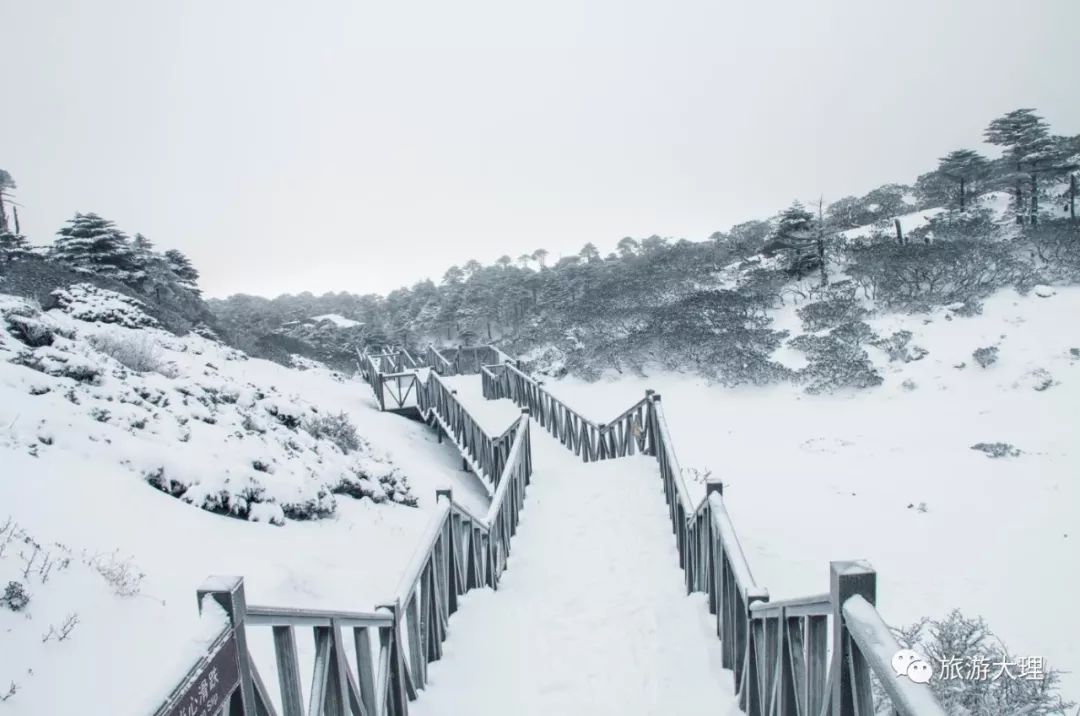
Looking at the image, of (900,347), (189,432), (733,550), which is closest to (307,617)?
(733,550)

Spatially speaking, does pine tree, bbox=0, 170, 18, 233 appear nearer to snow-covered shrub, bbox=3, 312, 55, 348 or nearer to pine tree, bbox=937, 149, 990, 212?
snow-covered shrub, bbox=3, 312, 55, 348

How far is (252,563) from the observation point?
4711 mm

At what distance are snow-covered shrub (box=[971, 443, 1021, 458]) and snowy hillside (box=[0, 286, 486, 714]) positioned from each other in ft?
33.6

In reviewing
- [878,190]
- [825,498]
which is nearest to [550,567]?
[825,498]

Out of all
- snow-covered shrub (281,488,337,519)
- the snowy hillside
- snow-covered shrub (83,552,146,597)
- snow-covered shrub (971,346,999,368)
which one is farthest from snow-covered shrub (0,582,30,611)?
snow-covered shrub (971,346,999,368)

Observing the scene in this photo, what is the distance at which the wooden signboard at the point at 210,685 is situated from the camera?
1.40 metres

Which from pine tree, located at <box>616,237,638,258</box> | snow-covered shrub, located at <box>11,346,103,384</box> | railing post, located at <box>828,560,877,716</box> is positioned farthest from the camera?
pine tree, located at <box>616,237,638,258</box>

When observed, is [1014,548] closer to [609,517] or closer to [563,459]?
[609,517]

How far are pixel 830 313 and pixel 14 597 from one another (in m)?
20.1

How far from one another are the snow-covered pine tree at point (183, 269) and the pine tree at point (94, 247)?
486 centimetres

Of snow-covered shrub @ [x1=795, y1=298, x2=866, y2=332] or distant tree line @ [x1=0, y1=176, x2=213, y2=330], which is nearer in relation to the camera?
distant tree line @ [x1=0, y1=176, x2=213, y2=330]

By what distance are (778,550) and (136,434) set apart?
8.11 meters

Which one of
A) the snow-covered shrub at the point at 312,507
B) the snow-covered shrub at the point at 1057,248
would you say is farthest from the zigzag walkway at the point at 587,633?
the snow-covered shrub at the point at 1057,248

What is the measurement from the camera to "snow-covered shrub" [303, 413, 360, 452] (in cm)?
923
